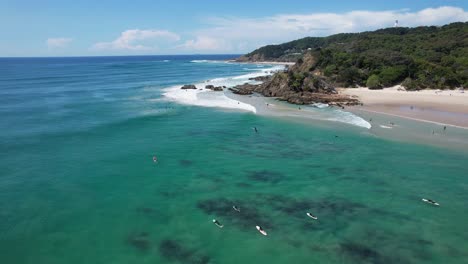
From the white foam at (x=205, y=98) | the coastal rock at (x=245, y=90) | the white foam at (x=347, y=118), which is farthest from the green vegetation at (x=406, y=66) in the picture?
the white foam at (x=347, y=118)

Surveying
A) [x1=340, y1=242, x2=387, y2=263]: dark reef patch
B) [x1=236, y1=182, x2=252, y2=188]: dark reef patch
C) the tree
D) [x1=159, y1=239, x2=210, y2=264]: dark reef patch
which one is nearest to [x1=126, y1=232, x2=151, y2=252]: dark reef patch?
[x1=159, y1=239, x2=210, y2=264]: dark reef patch

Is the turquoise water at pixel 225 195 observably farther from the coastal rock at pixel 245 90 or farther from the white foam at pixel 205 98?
the coastal rock at pixel 245 90

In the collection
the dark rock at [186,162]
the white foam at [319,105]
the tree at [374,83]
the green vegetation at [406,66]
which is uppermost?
the green vegetation at [406,66]

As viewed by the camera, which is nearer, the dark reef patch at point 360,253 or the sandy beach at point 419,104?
the dark reef patch at point 360,253

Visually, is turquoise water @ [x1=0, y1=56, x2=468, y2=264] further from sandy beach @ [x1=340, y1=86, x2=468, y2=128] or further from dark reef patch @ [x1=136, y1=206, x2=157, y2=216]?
sandy beach @ [x1=340, y1=86, x2=468, y2=128]

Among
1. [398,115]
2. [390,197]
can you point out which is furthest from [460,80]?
[390,197]

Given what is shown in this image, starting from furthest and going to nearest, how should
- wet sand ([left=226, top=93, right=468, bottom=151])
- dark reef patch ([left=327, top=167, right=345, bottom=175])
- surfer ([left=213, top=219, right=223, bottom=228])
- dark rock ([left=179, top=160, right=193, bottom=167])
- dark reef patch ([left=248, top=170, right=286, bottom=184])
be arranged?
wet sand ([left=226, top=93, right=468, bottom=151]) < dark rock ([left=179, top=160, right=193, bottom=167]) < dark reef patch ([left=327, top=167, right=345, bottom=175]) < dark reef patch ([left=248, top=170, right=286, bottom=184]) < surfer ([left=213, top=219, right=223, bottom=228])
